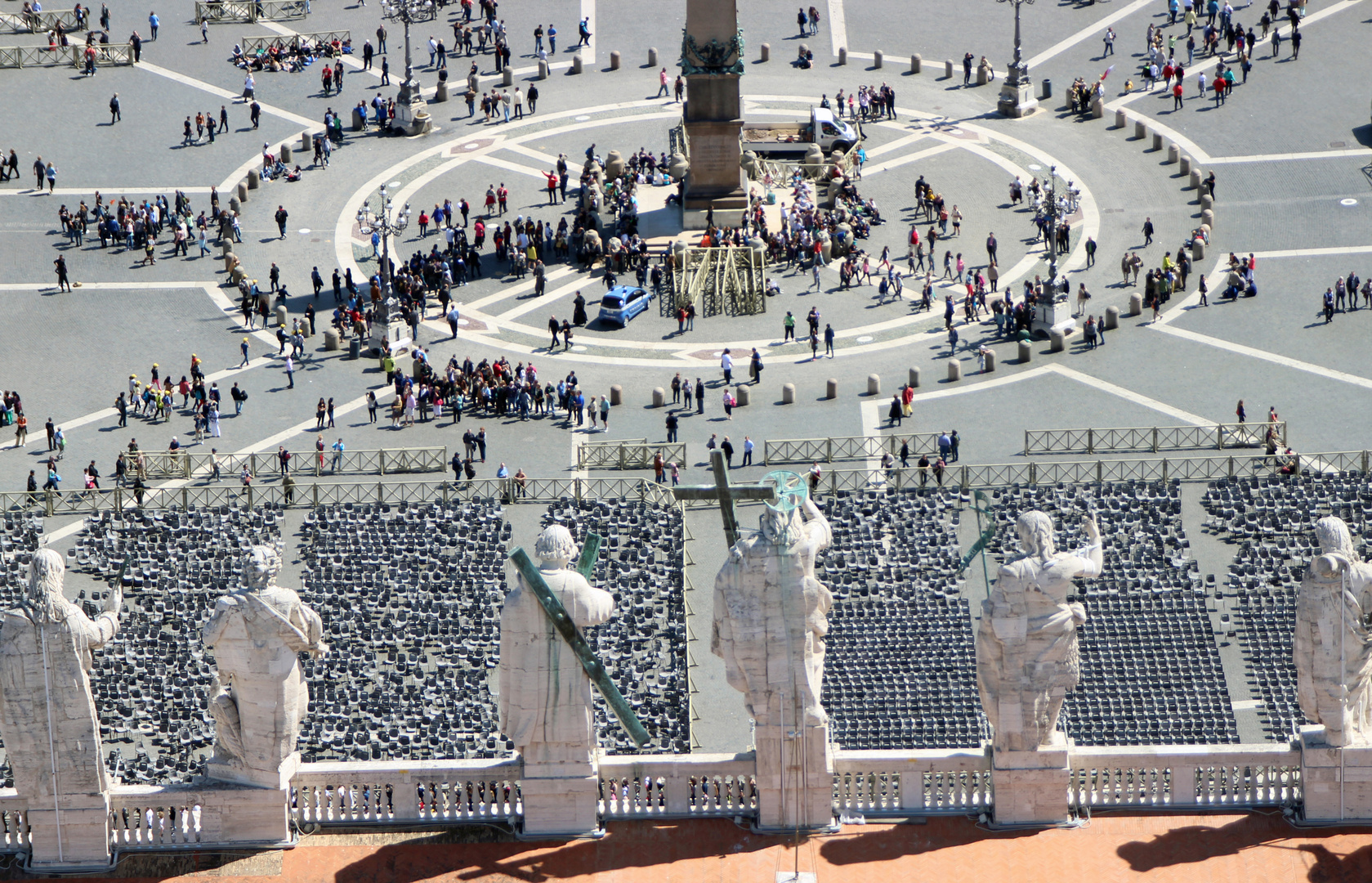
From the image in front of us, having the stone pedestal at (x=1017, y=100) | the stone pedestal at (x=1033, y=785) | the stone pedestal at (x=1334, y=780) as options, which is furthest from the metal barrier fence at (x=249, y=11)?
the stone pedestal at (x=1334, y=780)

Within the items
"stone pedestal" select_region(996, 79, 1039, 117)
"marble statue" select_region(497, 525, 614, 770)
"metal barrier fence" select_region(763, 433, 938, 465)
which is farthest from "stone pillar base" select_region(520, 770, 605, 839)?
"stone pedestal" select_region(996, 79, 1039, 117)

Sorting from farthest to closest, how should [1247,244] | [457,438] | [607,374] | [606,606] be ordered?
[1247,244], [607,374], [457,438], [606,606]

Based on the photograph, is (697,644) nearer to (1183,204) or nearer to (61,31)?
(1183,204)

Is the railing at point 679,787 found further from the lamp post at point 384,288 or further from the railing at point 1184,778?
the lamp post at point 384,288

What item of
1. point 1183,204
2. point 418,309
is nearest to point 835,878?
point 418,309

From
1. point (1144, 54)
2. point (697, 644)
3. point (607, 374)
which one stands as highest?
point (1144, 54)

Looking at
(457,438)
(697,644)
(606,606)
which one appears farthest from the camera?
(457,438)
